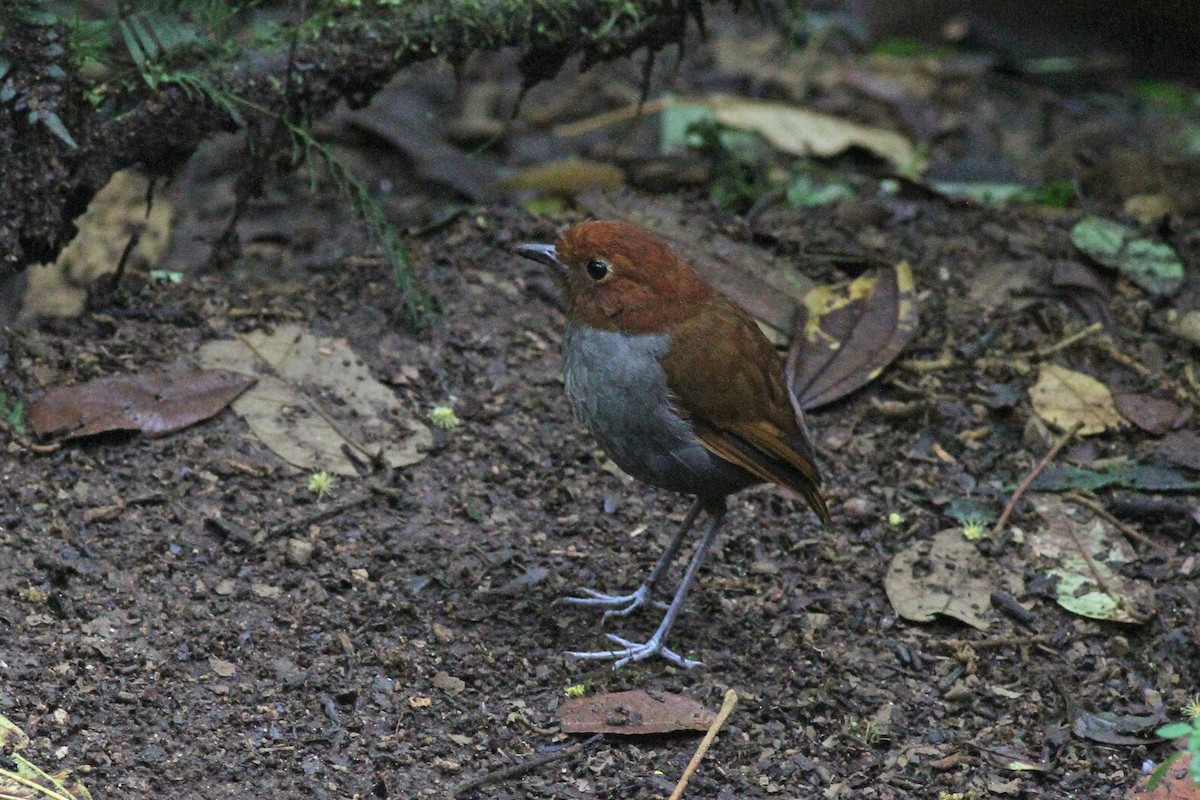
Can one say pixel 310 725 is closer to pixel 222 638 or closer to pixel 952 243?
pixel 222 638

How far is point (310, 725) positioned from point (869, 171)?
4.20 meters

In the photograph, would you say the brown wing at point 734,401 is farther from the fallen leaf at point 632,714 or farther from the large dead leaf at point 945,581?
the fallen leaf at point 632,714

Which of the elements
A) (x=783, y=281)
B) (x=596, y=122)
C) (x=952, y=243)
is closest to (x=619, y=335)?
(x=783, y=281)

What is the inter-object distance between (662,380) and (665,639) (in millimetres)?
803

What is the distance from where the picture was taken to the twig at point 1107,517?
4.90 meters

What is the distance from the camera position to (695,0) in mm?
5586

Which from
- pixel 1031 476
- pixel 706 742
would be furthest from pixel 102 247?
pixel 1031 476

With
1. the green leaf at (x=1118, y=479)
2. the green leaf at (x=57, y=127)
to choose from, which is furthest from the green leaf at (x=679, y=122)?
the green leaf at (x=57, y=127)

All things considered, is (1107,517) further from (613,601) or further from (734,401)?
(613,601)

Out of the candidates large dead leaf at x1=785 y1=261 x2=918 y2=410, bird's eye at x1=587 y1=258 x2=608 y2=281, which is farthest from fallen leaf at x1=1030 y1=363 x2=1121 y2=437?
bird's eye at x1=587 y1=258 x2=608 y2=281

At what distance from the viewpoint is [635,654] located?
170 inches

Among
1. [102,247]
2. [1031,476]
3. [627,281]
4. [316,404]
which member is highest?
[627,281]

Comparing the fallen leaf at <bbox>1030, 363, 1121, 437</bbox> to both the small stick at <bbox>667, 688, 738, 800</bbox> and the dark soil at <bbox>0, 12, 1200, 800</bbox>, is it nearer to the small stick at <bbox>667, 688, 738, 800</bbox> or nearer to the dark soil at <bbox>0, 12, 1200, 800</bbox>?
the dark soil at <bbox>0, 12, 1200, 800</bbox>

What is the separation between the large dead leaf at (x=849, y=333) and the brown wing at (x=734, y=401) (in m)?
1.01
